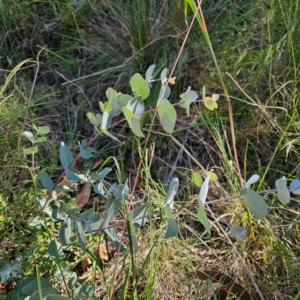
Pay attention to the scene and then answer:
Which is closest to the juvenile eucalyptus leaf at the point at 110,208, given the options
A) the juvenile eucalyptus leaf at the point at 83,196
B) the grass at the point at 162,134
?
the grass at the point at 162,134

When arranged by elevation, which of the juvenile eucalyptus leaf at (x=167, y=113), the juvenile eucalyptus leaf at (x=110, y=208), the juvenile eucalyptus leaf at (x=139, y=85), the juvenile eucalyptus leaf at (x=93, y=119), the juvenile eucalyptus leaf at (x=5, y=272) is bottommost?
the juvenile eucalyptus leaf at (x=5, y=272)

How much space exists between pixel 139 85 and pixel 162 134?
58 cm

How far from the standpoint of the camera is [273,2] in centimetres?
193

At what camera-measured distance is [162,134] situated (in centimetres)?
161

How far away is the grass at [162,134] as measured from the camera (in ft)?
4.54

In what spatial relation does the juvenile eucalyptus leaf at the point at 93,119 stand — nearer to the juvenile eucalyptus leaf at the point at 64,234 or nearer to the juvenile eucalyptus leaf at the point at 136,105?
the juvenile eucalyptus leaf at the point at 136,105

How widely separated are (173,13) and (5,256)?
4.34 ft

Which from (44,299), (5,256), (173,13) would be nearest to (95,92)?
(173,13)

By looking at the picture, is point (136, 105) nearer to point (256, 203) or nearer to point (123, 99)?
point (123, 99)

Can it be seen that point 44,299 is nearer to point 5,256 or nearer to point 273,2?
point 5,256

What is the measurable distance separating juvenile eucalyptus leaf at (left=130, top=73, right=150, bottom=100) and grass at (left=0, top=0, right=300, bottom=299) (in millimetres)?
286

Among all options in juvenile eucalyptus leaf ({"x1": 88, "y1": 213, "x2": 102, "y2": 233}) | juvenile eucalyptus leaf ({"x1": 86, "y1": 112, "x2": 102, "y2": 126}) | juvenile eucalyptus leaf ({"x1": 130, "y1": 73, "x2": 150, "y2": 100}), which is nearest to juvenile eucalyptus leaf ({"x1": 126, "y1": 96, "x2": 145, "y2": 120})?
juvenile eucalyptus leaf ({"x1": 130, "y1": 73, "x2": 150, "y2": 100})

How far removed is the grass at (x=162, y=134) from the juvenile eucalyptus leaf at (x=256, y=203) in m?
0.25

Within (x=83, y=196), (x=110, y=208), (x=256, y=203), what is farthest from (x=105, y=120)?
(x=83, y=196)
